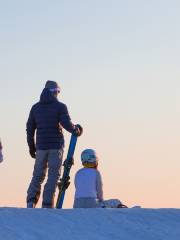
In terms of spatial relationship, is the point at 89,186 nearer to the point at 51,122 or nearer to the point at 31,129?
the point at 51,122

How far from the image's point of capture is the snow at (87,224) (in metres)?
9.84

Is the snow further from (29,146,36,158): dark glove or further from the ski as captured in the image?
the ski

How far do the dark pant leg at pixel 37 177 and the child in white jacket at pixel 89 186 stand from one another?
2.63 feet

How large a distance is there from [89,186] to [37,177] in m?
1.29

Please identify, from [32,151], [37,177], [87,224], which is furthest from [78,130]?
[87,224]

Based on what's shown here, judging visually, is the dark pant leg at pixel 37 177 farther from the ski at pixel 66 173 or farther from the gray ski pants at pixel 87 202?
the gray ski pants at pixel 87 202

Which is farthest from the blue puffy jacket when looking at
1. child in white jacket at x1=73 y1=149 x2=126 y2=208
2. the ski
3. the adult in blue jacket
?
the ski

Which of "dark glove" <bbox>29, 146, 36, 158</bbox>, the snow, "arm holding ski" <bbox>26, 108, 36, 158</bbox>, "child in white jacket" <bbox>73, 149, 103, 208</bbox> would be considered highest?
"arm holding ski" <bbox>26, 108, 36, 158</bbox>

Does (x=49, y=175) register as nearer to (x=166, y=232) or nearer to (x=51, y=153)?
(x=51, y=153)

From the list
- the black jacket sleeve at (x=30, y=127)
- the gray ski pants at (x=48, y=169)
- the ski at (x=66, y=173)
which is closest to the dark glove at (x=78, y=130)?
the ski at (x=66, y=173)

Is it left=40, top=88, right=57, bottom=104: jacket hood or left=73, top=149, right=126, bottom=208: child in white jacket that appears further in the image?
left=40, top=88, right=57, bottom=104: jacket hood

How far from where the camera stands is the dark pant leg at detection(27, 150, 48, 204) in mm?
14555

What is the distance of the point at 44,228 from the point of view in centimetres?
1003

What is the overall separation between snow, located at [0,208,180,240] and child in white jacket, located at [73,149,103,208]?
8.34 feet
